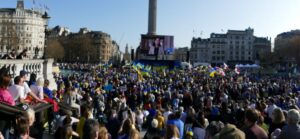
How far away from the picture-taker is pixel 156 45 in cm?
6750

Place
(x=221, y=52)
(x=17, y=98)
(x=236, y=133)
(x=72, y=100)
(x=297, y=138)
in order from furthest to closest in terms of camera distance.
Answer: (x=221, y=52)
(x=72, y=100)
(x=17, y=98)
(x=297, y=138)
(x=236, y=133)

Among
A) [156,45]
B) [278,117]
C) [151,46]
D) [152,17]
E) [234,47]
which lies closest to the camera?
[278,117]

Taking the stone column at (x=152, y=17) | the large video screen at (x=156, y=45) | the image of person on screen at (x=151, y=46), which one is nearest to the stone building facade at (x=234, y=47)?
the stone column at (x=152, y=17)

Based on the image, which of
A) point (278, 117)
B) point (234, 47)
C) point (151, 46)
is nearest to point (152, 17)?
point (151, 46)

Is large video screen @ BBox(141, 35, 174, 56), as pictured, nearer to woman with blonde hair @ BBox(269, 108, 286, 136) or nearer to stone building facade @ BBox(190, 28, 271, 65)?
woman with blonde hair @ BBox(269, 108, 286, 136)

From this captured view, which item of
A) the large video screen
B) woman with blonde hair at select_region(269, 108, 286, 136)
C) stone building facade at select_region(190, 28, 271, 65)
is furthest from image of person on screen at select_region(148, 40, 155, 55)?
stone building facade at select_region(190, 28, 271, 65)

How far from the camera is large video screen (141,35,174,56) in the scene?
67.1 metres

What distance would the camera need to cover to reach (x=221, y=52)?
165750 mm

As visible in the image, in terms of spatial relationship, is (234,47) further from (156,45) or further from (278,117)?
(278,117)

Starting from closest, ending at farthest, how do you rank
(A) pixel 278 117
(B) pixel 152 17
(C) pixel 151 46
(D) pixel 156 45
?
1. (A) pixel 278 117
2. (C) pixel 151 46
3. (D) pixel 156 45
4. (B) pixel 152 17

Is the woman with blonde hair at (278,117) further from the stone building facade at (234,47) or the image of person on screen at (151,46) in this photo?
the stone building facade at (234,47)

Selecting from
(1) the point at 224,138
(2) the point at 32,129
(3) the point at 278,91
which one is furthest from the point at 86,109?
(3) the point at 278,91

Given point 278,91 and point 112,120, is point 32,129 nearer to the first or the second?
point 112,120

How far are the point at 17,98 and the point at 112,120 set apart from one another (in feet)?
9.62
